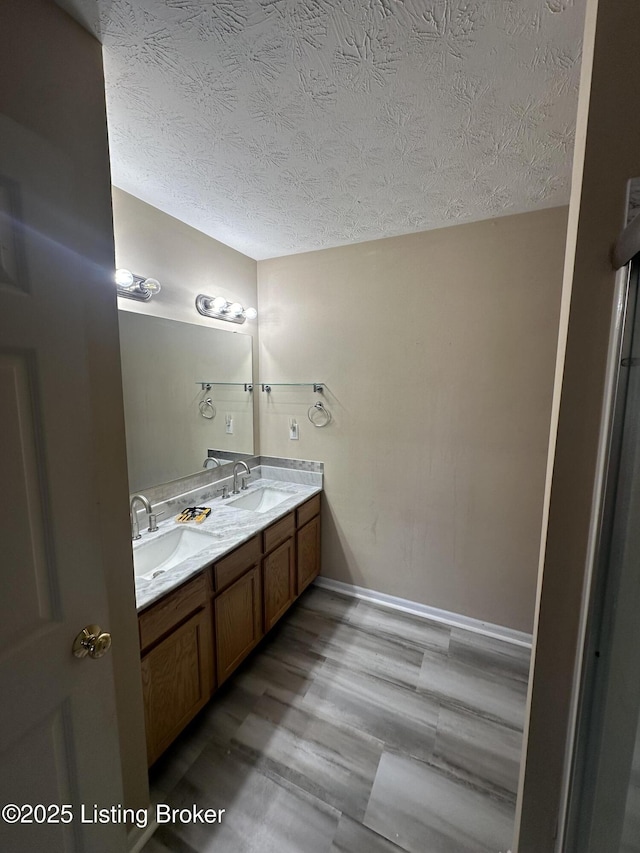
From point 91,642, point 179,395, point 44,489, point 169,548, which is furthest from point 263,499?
point 44,489

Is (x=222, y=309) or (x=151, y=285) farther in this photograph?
(x=222, y=309)

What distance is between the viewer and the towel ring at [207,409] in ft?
7.57

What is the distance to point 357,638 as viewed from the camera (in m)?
2.17

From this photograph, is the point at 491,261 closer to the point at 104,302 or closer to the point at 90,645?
the point at 104,302

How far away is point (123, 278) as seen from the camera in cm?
165

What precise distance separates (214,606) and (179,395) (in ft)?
4.08

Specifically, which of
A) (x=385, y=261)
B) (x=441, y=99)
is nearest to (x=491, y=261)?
(x=385, y=261)

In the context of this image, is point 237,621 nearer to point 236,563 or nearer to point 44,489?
point 236,563

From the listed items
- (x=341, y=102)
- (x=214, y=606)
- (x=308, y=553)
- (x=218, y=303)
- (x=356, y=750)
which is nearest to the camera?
(x=341, y=102)

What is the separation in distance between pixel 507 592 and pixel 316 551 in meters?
1.32

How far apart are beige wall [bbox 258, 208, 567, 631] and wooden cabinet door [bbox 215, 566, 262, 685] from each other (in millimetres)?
856

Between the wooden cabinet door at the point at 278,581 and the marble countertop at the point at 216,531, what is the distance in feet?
0.79

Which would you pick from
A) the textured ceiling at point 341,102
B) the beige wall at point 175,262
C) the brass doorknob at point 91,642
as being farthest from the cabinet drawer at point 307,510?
the textured ceiling at point 341,102

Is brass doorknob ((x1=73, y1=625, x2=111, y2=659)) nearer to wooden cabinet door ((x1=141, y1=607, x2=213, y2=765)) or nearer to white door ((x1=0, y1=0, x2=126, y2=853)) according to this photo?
white door ((x1=0, y1=0, x2=126, y2=853))
